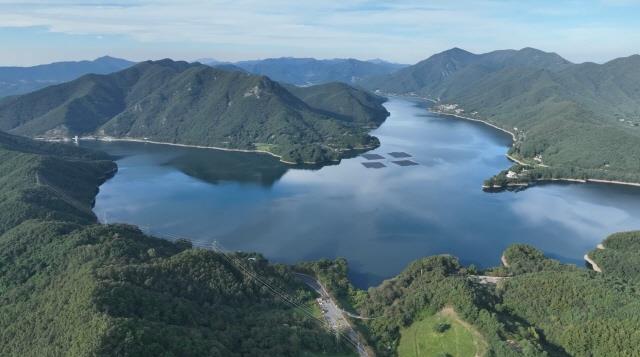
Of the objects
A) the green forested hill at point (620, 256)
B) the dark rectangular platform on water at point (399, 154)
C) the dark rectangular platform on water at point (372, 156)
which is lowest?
the green forested hill at point (620, 256)

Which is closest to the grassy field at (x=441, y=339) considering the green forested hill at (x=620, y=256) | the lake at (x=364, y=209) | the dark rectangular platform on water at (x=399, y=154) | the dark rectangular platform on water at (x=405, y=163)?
the lake at (x=364, y=209)

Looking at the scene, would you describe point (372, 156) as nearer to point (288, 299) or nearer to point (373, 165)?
point (373, 165)

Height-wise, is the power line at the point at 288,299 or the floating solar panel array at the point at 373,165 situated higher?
A: the floating solar panel array at the point at 373,165

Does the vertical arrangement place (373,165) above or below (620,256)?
above

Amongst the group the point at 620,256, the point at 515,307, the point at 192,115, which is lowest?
the point at 515,307

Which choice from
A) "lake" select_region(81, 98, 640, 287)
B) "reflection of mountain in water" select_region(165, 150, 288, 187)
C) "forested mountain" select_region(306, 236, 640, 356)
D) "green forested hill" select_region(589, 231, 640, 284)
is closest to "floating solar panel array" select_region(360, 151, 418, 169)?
"lake" select_region(81, 98, 640, 287)

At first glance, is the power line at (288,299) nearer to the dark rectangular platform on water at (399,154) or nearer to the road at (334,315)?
the road at (334,315)

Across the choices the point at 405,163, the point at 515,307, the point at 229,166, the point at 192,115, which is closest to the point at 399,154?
the point at 405,163
